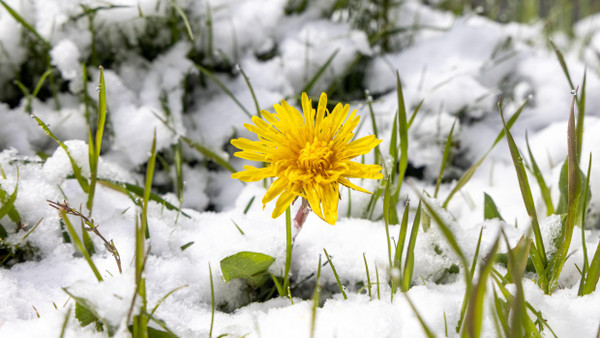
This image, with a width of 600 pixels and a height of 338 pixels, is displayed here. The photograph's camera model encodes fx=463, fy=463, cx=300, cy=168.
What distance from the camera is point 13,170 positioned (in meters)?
1.13

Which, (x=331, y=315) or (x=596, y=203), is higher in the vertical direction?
(x=596, y=203)

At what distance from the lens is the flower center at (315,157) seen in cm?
87

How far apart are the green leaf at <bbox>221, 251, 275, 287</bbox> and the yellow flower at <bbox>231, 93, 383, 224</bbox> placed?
0.56ft

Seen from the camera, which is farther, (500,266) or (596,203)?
(596,203)

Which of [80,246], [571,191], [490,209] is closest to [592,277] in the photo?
[571,191]

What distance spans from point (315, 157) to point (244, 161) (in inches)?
28.9

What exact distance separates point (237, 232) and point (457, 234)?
0.52m

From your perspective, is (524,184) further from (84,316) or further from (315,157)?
(84,316)

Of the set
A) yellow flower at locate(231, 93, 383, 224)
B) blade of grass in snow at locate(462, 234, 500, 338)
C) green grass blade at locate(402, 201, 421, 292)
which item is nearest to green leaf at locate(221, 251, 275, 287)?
yellow flower at locate(231, 93, 383, 224)

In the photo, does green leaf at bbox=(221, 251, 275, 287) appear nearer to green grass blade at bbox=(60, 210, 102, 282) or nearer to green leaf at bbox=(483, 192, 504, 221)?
green grass blade at bbox=(60, 210, 102, 282)

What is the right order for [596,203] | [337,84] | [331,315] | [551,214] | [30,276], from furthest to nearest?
[337,84], [596,203], [551,214], [30,276], [331,315]

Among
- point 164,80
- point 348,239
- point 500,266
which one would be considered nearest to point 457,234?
point 500,266

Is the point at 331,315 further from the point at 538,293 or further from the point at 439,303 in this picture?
the point at 538,293

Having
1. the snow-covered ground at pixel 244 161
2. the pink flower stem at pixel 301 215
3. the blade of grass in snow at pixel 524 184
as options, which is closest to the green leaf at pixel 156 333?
the snow-covered ground at pixel 244 161
